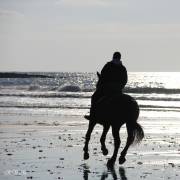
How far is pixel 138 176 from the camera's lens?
11.0 meters

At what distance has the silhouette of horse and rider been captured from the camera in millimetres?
12594

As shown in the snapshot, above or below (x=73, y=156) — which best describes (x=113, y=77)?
above

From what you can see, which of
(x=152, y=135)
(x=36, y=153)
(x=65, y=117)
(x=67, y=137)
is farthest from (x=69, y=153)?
(x=65, y=117)

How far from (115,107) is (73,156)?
1.83m

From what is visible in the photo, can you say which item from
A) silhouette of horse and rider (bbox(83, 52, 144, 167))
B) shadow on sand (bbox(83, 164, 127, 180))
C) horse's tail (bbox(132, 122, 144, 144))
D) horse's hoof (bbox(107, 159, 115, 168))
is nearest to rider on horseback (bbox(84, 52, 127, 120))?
silhouette of horse and rider (bbox(83, 52, 144, 167))

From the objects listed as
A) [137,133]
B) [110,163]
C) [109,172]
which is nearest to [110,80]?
[137,133]

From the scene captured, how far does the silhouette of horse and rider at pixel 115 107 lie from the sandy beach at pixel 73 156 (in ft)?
1.69

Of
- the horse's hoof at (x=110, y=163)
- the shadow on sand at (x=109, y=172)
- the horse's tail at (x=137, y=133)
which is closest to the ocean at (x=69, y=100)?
the horse's tail at (x=137, y=133)

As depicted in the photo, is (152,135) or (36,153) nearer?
(36,153)

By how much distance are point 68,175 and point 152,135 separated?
8.77 metres

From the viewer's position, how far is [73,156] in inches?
544

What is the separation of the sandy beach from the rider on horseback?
127 cm

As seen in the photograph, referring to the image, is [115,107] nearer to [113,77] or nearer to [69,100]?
[113,77]

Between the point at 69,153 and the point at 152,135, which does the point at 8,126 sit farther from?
the point at 69,153
